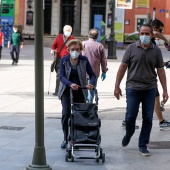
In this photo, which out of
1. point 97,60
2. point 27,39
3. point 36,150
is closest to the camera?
point 36,150

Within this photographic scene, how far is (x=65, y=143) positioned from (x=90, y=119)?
3.65ft

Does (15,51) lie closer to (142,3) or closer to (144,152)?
(144,152)

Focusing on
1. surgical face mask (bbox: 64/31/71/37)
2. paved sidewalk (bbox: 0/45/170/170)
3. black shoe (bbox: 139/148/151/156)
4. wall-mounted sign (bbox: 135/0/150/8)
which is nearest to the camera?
paved sidewalk (bbox: 0/45/170/170)

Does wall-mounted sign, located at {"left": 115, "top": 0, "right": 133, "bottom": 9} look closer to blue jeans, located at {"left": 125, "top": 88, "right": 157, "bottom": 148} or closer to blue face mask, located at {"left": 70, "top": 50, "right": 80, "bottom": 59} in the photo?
blue face mask, located at {"left": 70, "top": 50, "right": 80, "bottom": 59}

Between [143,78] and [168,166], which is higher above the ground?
[143,78]

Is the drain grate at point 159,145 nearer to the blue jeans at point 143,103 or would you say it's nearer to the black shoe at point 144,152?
the black shoe at point 144,152

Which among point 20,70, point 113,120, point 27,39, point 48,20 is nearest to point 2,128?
point 113,120

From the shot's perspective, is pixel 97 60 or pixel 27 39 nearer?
pixel 97 60

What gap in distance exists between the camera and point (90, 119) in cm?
936

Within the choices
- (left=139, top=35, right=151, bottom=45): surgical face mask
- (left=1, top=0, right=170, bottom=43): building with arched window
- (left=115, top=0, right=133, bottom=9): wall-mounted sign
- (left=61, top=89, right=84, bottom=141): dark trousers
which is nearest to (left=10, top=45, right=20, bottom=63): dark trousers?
(left=115, top=0, right=133, bottom=9): wall-mounted sign

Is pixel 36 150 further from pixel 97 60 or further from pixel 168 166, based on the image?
pixel 97 60

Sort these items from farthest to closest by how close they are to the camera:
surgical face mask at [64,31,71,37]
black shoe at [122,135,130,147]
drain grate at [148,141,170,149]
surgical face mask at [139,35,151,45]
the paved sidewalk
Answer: surgical face mask at [64,31,71,37] → drain grate at [148,141,170,149] → black shoe at [122,135,130,147] → surgical face mask at [139,35,151,45] → the paved sidewalk

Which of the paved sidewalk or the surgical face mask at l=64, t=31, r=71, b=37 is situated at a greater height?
the surgical face mask at l=64, t=31, r=71, b=37

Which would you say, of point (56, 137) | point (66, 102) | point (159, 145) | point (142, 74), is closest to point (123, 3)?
point (56, 137)
